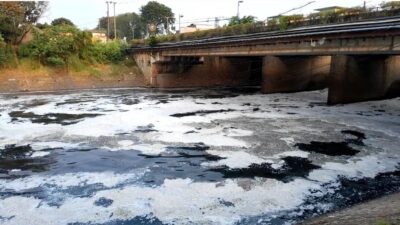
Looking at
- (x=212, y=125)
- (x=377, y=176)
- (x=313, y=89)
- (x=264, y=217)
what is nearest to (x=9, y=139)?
(x=212, y=125)

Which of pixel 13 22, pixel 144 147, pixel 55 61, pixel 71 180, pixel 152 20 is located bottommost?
pixel 71 180

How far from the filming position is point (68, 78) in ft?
151

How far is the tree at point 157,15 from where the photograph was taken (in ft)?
363

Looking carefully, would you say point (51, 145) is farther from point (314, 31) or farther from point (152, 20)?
point (152, 20)

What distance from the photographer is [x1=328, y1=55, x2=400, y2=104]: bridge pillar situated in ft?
79.7

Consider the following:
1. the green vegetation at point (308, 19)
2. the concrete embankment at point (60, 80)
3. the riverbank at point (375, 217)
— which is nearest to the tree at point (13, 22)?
the concrete embankment at point (60, 80)

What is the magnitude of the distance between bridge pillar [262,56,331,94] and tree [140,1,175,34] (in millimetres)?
78800

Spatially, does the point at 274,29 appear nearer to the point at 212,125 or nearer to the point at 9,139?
the point at 212,125

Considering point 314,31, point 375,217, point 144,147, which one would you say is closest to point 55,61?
point 314,31

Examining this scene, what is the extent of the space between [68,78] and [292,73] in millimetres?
25711

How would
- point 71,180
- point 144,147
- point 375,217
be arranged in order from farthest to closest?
1. point 144,147
2. point 71,180
3. point 375,217

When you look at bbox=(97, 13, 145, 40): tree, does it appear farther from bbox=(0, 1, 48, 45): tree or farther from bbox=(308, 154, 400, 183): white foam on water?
bbox=(308, 154, 400, 183): white foam on water

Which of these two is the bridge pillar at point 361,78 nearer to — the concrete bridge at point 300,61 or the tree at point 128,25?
the concrete bridge at point 300,61

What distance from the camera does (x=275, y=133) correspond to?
56.6 feet
